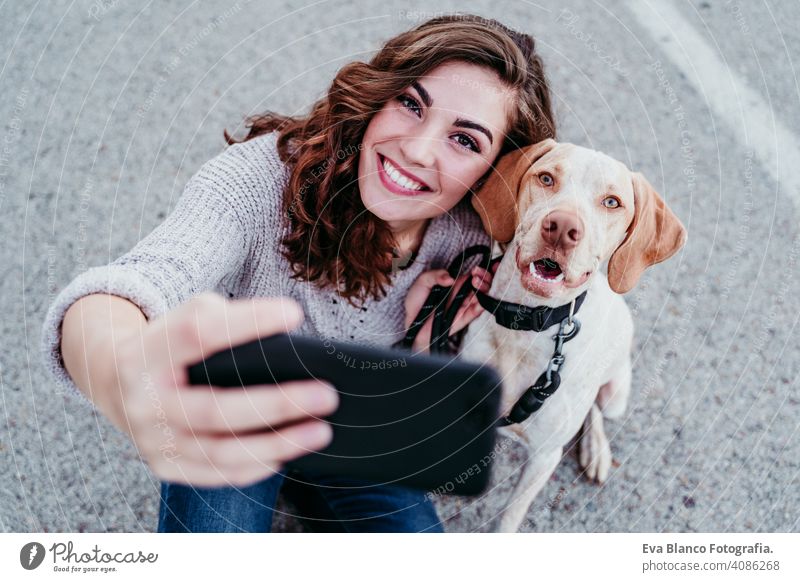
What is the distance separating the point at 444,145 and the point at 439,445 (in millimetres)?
395

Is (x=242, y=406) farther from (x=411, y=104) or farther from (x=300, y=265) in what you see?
(x=411, y=104)

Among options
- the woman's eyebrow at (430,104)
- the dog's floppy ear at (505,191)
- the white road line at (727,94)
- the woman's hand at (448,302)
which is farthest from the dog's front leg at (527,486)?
the white road line at (727,94)

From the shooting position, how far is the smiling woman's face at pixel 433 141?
59 cm

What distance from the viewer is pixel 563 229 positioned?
568mm

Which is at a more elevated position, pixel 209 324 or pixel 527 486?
pixel 209 324

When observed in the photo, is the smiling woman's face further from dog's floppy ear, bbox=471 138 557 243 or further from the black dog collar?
the black dog collar

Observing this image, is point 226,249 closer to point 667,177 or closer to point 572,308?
point 572,308

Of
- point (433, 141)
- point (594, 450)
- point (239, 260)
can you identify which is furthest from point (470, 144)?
point (594, 450)

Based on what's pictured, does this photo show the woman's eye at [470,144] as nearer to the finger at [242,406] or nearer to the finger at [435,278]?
the finger at [435,278]

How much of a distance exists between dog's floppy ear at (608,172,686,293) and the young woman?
13 centimetres

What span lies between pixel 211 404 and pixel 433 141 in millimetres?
362

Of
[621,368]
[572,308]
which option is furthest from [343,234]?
[621,368]

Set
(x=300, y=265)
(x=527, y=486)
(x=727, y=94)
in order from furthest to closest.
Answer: (x=727, y=94) < (x=527, y=486) < (x=300, y=265)

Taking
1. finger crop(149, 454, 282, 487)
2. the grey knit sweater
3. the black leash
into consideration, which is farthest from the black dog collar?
finger crop(149, 454, 282, 487)
